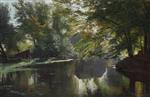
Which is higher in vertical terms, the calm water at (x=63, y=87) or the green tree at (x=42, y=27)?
the green tree at (x=42, y=27)

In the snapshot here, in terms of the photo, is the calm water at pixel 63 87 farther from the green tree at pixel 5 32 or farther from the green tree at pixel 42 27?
the green tree at pixel 42 27

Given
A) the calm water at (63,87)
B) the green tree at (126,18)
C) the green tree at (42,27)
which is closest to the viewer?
the calm water at (63,87)

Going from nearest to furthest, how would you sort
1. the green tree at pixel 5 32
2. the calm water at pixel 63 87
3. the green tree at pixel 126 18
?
Result: 1. the calm water at pixel 63 87
2. the green tree at pixel 126 18
3. the green tree at pixel 5 32

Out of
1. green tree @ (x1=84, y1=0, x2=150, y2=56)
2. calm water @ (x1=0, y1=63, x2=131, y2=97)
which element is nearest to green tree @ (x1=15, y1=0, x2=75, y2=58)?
green tree @ (x1=84, y1=0, x2=150, y2=56)

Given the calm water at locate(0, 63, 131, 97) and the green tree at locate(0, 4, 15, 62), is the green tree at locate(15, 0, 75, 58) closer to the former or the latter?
the green tree at locate(0, 4, 15, 62)

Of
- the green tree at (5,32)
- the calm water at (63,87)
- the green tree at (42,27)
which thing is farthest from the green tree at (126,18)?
the green tree at (5,32)

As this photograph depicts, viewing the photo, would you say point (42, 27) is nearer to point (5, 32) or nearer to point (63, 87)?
point (5, 32)

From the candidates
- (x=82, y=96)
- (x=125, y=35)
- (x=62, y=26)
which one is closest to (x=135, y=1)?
(x=125, y=35)

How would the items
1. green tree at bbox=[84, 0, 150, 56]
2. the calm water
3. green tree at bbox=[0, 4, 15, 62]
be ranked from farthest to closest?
green tree at bbox=[0, 4, 15, 62] < green tree at bbox=[84, 0, 150, 56] < the calm water

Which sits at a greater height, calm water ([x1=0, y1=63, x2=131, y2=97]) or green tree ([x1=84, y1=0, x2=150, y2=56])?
green tree ([x1=84, y1=0, x2=150, y2=56])

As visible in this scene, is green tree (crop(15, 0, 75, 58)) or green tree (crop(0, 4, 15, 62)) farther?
green tree (crop(15, 0, 75, 58))

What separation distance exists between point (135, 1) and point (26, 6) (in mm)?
41469

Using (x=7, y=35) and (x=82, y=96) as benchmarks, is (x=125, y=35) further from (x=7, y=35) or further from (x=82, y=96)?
(x=7, y=35)

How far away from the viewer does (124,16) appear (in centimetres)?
2727
